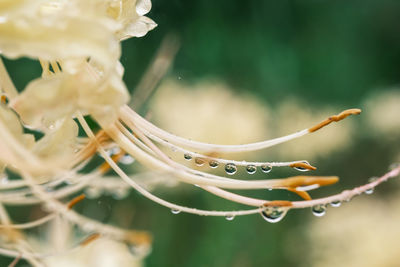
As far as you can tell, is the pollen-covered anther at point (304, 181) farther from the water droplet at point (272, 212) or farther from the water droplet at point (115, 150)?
the water droplet at point (115, 150)

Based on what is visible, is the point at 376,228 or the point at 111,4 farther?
the point at 376,228

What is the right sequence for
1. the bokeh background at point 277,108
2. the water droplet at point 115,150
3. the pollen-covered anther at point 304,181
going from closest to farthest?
the pollen-covered anther at point 304,181 → the water droplet at point 115,150 → the bokeh background at point 277,108

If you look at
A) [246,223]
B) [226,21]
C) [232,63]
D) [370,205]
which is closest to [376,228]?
[370,205]

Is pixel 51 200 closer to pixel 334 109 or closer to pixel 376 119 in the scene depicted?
pixel 376 119

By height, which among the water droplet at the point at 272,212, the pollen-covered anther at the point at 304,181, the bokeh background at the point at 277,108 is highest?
the pollen-covered anther at the point at 304,181

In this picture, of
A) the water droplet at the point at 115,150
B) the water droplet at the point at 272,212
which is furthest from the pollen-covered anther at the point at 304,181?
the water droplet at the point at 115,150

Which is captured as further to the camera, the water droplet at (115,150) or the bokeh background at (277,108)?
the bokeh background at (277,108)

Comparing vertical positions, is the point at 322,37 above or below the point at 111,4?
below

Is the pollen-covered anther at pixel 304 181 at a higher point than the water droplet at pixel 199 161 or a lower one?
higher
